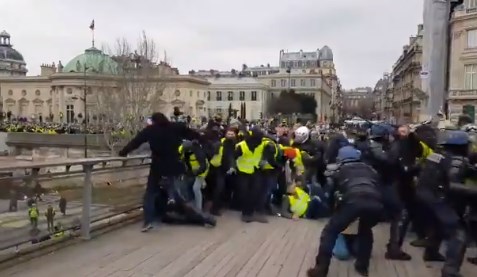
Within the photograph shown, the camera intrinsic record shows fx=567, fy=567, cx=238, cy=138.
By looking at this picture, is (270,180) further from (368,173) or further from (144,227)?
(368,173)

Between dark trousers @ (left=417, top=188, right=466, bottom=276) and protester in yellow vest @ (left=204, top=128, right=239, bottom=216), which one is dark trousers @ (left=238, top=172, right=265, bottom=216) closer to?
protester in yellow vest @ (left=204, top=128, right=239, bottom=216)

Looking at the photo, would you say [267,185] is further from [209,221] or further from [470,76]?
[470,76]

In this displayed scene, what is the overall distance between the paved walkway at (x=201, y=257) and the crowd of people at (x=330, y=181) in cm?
34

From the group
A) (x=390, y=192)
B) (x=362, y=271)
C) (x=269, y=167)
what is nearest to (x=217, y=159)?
(x=269, y=167)

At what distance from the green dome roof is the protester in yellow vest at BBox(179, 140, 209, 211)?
1772 inches

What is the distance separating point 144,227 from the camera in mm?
8852

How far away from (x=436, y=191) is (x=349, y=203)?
99cm

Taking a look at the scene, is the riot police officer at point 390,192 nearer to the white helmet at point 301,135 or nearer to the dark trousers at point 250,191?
the dark trousers at point 250,191

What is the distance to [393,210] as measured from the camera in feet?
24.2

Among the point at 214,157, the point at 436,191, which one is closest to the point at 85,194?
the point at 214,157

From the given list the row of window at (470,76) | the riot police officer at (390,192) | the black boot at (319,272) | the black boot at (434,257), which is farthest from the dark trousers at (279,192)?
the row of window at (470,76)

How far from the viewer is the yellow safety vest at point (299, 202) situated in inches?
415

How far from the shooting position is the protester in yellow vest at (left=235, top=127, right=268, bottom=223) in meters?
10.0

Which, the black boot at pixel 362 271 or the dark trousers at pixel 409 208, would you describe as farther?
the dark trousers at pixel 409 208
